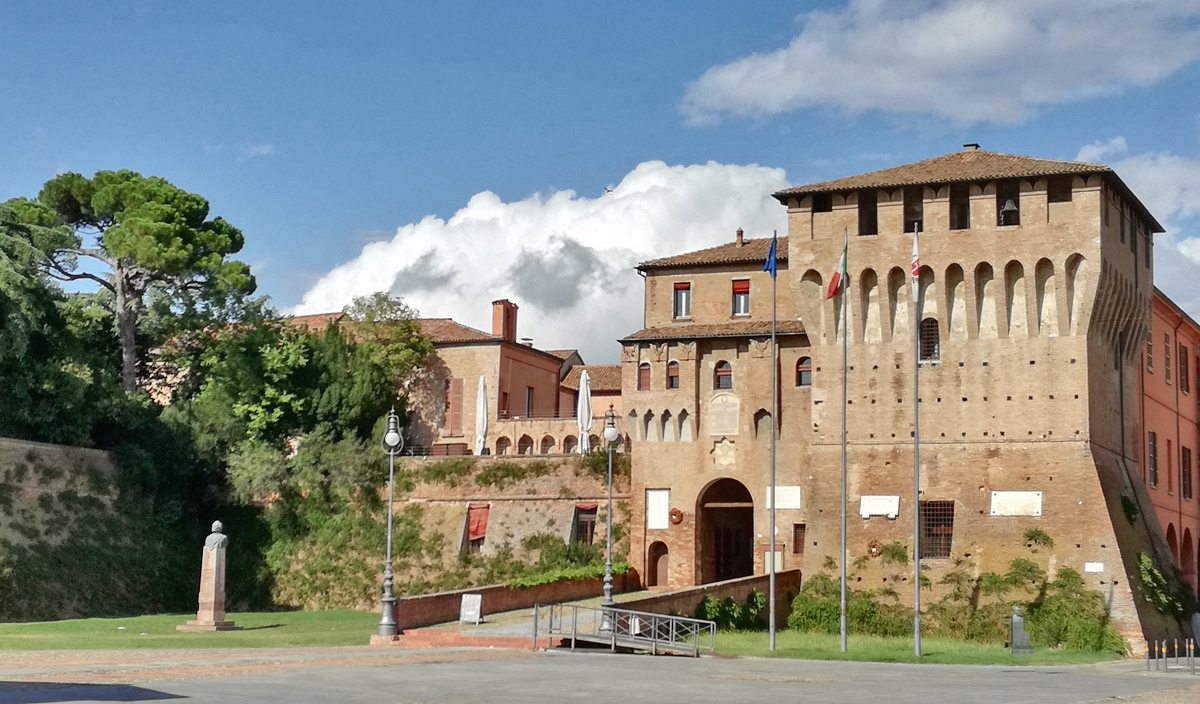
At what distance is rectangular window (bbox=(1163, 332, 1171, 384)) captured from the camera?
50.8 meters

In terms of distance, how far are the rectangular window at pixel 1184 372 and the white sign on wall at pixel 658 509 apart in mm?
20096

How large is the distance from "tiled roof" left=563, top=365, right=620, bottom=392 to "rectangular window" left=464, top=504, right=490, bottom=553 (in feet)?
59.5

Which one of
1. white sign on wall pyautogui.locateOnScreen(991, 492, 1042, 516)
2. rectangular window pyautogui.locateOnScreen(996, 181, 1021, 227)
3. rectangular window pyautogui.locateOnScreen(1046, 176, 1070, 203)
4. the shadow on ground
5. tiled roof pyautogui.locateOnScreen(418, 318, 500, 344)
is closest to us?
the shadow on ground

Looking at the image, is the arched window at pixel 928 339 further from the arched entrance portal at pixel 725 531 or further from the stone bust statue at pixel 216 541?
the stone bust statue at pixel 216 541

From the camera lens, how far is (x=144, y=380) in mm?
55625

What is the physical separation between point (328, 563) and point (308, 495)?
259 centimetres

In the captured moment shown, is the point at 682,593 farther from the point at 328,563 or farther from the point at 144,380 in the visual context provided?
the point at 144,380

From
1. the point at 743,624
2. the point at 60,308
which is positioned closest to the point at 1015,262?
the point at 743,624

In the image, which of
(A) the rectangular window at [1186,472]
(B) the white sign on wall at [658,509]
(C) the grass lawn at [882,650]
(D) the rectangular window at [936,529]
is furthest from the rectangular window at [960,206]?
(A) the rectangular window at [1186,472]

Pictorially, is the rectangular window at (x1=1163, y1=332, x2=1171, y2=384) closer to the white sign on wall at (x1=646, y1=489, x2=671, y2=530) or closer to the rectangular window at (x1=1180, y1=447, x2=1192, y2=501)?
the rectangular window at (x1=1180, y1=447, x2=1192, y2=501)

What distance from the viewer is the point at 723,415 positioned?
46000 mm

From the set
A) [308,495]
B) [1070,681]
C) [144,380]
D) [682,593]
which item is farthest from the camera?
[144,380]

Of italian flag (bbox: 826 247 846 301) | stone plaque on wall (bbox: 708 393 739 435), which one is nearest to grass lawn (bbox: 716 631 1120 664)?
stone plaque on wall (bbox: 708 393 739 435)

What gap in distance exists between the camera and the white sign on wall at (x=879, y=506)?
138 feet
